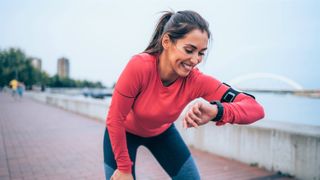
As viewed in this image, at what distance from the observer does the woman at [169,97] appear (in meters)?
1.80

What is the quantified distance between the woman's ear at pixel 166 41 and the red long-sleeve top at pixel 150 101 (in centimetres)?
12

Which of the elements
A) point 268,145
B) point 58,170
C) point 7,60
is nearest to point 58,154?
point 58,170

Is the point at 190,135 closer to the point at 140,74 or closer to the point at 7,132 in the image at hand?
the point at 140,74

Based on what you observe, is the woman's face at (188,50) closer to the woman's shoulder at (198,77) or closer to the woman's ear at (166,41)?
the woman's ear at (166,41)

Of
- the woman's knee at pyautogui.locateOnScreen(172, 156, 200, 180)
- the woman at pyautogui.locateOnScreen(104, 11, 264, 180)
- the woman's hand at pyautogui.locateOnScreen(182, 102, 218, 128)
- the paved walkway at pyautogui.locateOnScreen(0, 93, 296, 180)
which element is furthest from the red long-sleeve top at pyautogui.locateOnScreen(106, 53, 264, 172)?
the paved walkway at pyautogui.locateOnScreen(0, 93, 296, 180)

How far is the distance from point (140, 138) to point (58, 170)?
125 inches

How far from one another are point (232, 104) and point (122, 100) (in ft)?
2.23

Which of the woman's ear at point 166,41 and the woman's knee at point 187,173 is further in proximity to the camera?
the woman's knee at point 187,173

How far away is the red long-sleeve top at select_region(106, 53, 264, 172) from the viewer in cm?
182

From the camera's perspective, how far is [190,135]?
6730 millimetres

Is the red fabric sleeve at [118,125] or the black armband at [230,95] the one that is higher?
the black armband at [230,95]

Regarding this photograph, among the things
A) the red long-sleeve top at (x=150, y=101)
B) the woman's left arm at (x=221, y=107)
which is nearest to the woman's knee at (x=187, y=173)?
the red long-sleeve top at (x=150, y=101)

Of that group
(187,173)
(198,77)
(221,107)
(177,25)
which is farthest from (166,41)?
(187,173)

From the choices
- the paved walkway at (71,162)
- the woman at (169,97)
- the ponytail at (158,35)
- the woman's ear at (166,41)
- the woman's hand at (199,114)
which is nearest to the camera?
the woman's hand at (199,114)
